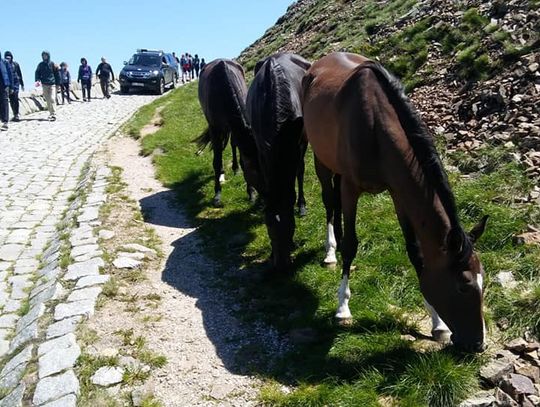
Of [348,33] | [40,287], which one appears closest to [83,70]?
[348,33]

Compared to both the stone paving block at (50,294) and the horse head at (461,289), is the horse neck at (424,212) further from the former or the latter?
the stone paving block at (50,294)

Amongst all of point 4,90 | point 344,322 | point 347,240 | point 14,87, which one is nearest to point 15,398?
point 344,322

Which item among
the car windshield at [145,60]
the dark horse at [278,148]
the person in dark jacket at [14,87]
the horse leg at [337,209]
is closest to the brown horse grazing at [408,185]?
the dark horse at [278,148]

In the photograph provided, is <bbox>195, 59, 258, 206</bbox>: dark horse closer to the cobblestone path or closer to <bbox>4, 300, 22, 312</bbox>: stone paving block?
the cobblestone path

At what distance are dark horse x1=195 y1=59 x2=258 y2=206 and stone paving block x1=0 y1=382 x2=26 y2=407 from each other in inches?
148

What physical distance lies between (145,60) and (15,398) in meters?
31.7

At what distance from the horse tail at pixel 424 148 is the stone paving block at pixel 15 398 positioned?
3667 millimetres

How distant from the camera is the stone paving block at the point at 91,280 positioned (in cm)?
601

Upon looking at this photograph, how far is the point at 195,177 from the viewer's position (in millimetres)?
10820

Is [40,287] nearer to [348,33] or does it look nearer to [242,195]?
[242,195]

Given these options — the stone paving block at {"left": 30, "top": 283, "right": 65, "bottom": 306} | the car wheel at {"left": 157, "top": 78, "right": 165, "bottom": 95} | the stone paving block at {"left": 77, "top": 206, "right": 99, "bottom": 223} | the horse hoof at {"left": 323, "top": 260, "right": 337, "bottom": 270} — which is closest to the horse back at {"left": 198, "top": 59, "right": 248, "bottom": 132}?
the stone paving block at {"left": 77, "top": 206, "right": 99, "bottom": 223}

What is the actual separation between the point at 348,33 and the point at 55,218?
496 inches

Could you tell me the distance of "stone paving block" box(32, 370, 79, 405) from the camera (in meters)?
4.11

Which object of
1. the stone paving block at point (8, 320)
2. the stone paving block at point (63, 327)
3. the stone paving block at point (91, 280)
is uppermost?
the stone paving block at point (91, 280)
